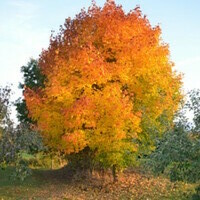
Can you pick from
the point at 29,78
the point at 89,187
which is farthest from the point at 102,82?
the point at 29,78

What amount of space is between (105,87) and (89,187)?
7541 mm

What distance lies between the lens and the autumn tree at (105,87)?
26.4 m

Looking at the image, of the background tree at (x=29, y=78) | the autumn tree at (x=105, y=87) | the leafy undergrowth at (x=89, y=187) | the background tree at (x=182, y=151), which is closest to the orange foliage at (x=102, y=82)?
the autumn tree at (x=105, y=87)

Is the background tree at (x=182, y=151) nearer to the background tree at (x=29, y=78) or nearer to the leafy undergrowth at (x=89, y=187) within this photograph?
the leafy undergrowth at (x=89, y=187)

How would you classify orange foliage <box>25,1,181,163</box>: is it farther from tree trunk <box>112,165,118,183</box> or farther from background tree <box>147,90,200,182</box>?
background tree <box>147,90,200,182</box>

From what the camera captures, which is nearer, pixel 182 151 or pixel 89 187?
pixel 182 151

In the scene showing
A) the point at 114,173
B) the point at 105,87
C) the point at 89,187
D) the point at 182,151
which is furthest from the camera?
the point at 114,173

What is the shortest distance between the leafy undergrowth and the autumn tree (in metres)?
1.73

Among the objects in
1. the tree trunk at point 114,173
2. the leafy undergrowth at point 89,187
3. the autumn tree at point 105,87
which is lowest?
the leafy undergrowth at point 89,187

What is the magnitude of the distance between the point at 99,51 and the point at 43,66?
493cm

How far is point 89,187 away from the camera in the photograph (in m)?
30.2

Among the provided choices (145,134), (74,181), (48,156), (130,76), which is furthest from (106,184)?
(48,156)

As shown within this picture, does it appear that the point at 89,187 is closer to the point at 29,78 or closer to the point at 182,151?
the point at 182,151

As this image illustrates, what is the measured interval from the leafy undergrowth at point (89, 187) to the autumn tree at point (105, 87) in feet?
5.68
